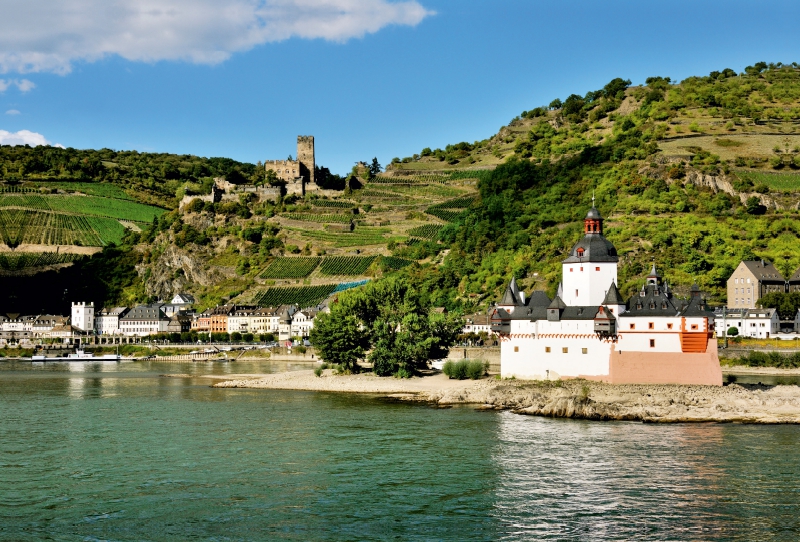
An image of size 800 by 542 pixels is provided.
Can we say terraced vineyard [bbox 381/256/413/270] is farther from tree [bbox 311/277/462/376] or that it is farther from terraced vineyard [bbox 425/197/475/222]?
tree [bbox 311/277/462/376]

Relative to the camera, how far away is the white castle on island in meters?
48.3

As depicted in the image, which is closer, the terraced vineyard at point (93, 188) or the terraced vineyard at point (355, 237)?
the terraced vineyard at point (355, 237)

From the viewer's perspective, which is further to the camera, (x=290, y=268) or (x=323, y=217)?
(x=323, y=217)

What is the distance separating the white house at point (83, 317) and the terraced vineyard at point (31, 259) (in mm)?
15059

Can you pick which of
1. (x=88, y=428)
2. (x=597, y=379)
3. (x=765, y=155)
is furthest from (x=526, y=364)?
(x=765, y=155)

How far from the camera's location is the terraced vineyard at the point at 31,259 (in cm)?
14638

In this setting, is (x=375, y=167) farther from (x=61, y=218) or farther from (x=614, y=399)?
(x=614, y=399)

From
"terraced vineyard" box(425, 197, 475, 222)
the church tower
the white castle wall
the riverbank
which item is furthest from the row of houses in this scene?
the church tower

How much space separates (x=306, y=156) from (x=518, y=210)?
56.3 meters

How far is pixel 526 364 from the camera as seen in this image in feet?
174

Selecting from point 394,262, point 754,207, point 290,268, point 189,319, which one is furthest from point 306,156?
point 754,207

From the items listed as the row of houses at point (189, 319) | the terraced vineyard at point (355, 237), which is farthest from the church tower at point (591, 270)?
the terraced vineyard at point (355, 237)

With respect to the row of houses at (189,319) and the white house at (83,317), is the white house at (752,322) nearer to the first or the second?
the row of houses at (189,319)

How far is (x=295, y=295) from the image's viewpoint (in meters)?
127
